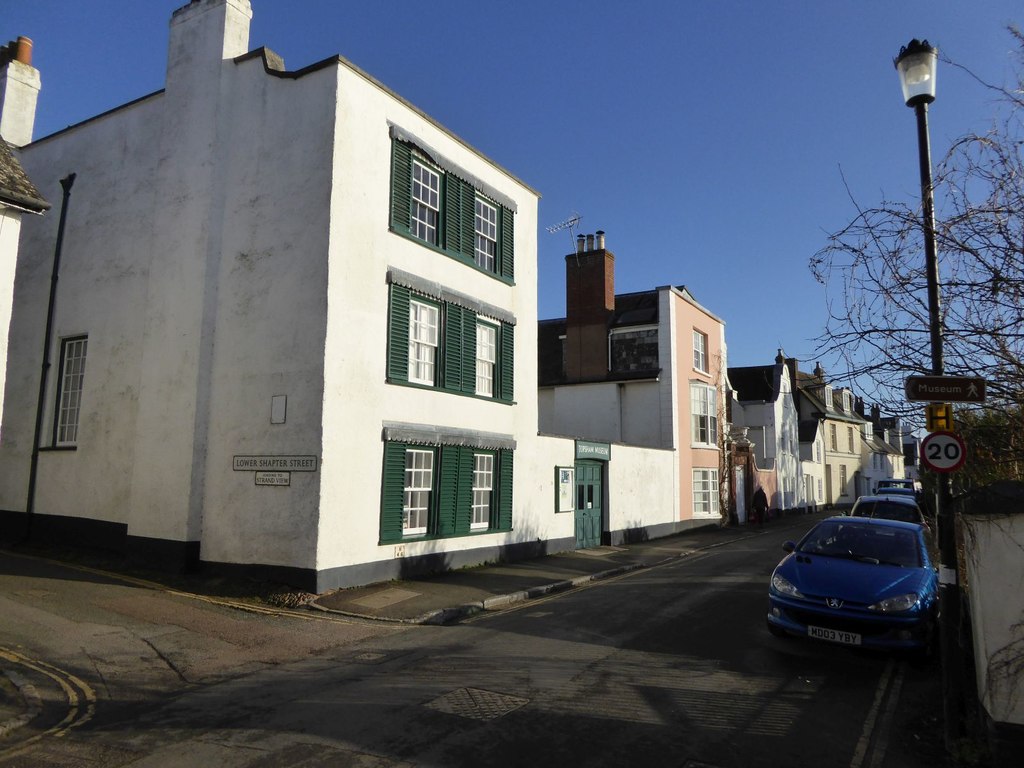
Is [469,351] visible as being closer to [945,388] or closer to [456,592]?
[456,592]

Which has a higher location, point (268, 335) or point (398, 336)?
point (398, 336)

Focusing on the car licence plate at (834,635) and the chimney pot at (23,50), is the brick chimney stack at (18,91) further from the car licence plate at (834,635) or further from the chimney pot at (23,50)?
the car licence plate at (834,635)

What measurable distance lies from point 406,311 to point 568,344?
1751 cm

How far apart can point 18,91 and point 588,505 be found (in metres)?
19.1

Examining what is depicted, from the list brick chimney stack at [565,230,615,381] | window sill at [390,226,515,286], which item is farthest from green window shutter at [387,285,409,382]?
brick chimney stack at [565,230,615,381]

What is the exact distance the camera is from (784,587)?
855 centimetres

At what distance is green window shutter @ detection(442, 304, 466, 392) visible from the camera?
15.9 metres

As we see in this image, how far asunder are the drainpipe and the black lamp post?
1774 centimetres

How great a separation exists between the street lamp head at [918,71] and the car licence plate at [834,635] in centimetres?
570

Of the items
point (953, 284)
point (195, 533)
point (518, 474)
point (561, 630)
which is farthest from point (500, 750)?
point (518, 474)

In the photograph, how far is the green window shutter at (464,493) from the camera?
51.9ft

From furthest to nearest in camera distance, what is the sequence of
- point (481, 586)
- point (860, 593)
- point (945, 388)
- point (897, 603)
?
point (481, 586) < point (860, 593) < point (897, 603) < point (945, 388)

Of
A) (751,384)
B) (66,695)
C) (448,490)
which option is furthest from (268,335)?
(751,384)

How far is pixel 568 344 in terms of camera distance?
104 feet
